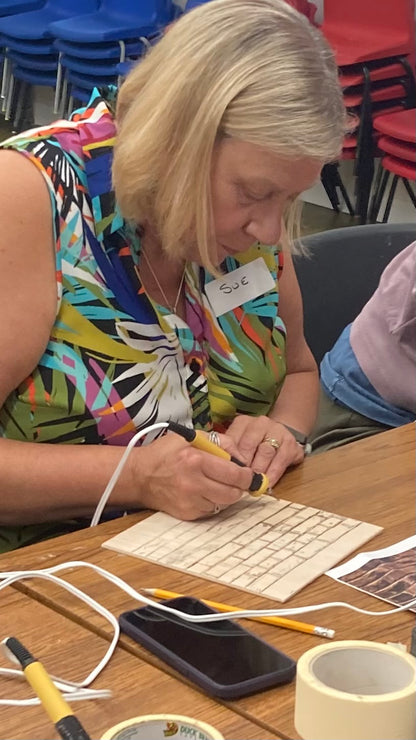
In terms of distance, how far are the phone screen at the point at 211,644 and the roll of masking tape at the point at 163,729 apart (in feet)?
0.52

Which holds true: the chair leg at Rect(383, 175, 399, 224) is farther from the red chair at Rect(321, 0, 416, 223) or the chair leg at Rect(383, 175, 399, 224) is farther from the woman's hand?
the woman's hand

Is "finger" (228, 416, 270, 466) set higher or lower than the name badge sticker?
lower

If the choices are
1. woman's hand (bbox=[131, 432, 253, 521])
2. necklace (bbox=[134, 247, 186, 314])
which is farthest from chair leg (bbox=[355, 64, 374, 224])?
woman's hand (bbox=[131, 432, 253, 521])

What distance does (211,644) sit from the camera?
102 centimetres

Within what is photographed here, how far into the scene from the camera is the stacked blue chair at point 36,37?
242 inches

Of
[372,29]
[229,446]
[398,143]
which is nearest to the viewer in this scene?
[229,446]

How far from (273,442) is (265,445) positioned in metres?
0.01

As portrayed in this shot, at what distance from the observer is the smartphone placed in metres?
0.96

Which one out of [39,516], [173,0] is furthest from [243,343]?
[173,0]

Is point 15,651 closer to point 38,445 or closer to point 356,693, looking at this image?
point 356,693

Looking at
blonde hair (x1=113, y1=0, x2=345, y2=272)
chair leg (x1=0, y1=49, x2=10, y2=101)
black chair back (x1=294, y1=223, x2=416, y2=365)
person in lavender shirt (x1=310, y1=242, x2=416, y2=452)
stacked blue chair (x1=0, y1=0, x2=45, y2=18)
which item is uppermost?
stacked blue chair (x1=0, y1=0, x2=45, y2=18)

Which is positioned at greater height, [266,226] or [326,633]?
[266,226]

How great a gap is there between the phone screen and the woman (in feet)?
0.92

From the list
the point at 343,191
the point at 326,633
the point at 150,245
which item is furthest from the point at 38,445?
the point at 343,191
